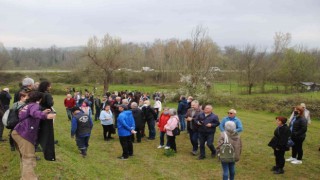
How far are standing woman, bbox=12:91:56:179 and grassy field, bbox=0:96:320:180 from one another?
128 centimetres

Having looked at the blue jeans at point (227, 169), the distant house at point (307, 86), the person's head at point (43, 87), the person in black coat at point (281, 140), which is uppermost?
the person's head at point (43, 87)

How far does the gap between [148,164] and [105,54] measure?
1462 inches

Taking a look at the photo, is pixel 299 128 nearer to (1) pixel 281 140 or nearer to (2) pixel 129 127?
(1) pixel 281 140

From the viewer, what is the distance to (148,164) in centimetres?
965

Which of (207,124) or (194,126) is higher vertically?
(207,124)

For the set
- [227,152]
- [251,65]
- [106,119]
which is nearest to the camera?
[227,152]

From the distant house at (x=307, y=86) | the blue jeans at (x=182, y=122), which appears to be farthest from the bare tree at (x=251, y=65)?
the blue jeans at (x=182, y=122)

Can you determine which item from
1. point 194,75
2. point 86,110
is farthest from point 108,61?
point 86,110

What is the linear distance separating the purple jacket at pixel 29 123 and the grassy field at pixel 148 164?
174 centimetres

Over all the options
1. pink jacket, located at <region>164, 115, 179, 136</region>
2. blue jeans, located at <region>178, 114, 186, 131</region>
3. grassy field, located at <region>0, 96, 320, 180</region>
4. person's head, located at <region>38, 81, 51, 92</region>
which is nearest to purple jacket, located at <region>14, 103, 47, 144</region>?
person's head, located at <region>38, 81, 51, 92</region>

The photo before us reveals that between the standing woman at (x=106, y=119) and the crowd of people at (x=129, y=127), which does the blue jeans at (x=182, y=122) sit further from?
the standing woman at (x=106, y=119)

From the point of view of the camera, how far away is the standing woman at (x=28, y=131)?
532 cm

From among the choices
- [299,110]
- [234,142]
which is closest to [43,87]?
[234,142]

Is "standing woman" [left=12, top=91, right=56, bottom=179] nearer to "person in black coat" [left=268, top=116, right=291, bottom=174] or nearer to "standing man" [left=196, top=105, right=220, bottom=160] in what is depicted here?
"standing man" [left=196, top=105, right=220, bottom=160]
